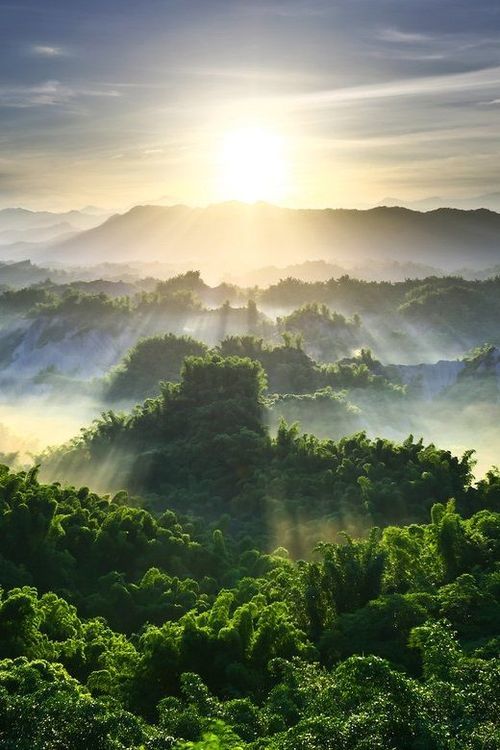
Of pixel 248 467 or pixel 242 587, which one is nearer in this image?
pixel 242 587

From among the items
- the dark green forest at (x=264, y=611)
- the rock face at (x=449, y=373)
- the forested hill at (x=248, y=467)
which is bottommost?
the rock face at (x=449, y=373)

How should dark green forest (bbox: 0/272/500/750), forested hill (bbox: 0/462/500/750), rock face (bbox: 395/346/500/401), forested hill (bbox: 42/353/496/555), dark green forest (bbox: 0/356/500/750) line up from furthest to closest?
rock face (bbox: 395/346/500/401) → forested hill (bbox: 42/353/496/555) → dark green forest (bbox: 0/272/500/750) → dark green forest (bbox: 0/356/500/750) → forested hill (bbox: 0/462/500/750)

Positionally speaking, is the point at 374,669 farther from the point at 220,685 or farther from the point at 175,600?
the point at 175,600

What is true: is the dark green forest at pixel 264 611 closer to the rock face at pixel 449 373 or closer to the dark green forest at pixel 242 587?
the dark green forest at pixel 242 587

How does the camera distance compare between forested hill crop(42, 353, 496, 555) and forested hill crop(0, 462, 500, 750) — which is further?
forested hill crop(42, 353, 496, 555)

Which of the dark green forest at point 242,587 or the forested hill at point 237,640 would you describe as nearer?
the forested hill at point 237,640

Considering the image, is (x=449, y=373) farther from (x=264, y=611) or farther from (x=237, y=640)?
(x=237, y=640)

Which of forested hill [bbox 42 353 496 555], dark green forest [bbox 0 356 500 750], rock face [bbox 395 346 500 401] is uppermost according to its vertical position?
dark green forest [bbox 0 356 500 750]

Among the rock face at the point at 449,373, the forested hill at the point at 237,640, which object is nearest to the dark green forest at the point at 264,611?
the forested hill at the point at 237,640

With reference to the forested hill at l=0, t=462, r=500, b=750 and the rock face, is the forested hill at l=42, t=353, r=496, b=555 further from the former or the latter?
the rock face

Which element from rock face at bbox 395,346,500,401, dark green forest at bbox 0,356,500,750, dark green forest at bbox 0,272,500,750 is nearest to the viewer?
dark green forest at bbox 0,356,500,750

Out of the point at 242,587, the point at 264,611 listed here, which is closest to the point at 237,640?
the point at 264,611

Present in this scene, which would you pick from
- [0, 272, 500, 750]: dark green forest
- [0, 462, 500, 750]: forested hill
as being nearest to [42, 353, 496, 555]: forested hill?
[0, 272, 500, 750]: dark green forest
